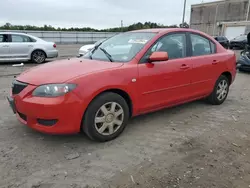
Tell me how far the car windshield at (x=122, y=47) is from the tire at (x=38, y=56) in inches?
306

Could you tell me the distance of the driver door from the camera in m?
3.74

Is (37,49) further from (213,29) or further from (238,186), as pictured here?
(213,29)

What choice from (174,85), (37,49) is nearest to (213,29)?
(37,49)

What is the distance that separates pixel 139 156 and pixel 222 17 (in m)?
57.3

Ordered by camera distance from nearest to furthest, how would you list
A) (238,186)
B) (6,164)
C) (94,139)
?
(238,186), (6,164), (94,139)

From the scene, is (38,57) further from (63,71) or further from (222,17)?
(222,17)

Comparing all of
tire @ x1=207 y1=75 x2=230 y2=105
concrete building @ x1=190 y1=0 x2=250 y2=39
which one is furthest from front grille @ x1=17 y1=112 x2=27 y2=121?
concrete building @ x1=190 y1=0 x2=250 y2=39

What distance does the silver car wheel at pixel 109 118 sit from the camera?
10.9 feet

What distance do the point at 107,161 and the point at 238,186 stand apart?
145 centimetres

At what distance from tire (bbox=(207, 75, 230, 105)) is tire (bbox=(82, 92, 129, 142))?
2361 mm

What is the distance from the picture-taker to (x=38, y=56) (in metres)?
11.5

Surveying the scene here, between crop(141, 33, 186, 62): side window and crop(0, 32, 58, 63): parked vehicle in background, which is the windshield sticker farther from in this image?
crop(0, 32, 58, 63): parked vehicle in background

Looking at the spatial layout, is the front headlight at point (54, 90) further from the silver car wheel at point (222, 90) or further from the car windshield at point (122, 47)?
the silver car wheel at point (222, 90)

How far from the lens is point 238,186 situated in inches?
101
